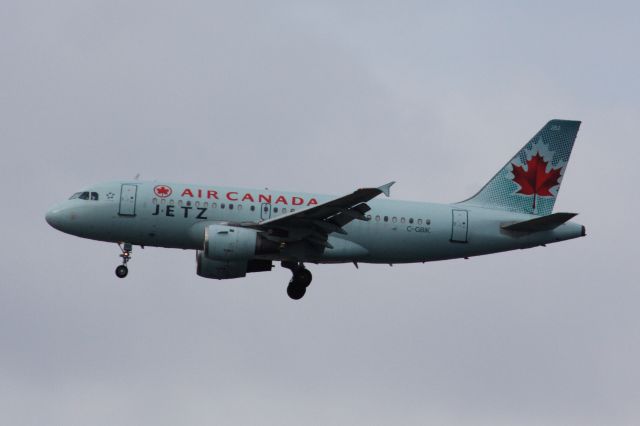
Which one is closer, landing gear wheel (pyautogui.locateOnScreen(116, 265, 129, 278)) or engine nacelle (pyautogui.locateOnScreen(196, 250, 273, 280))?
landing gear wheel (pyautogui.locateOnScreen(116, 265, 129, 278))

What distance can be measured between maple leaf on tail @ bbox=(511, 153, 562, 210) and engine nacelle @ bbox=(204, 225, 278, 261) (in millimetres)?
11385

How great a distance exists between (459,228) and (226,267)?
924 cm

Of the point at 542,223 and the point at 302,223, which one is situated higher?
the point at 542,223

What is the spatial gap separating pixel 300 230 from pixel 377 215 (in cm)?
346

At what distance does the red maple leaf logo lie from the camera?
5225cm

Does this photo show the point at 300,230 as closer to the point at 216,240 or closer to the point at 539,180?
the point at 216,240

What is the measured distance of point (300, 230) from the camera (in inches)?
2046

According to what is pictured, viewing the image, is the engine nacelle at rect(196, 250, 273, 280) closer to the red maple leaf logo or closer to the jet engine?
the jet engine

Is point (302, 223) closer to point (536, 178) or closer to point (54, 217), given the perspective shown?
point (54, 217)

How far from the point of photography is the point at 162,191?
5238 centimetres

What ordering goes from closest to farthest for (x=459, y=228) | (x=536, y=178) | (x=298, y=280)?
(x=459, y=228) → (x=298, y=280) → (x=536, y=178)

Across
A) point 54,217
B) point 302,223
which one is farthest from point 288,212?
point 54,217

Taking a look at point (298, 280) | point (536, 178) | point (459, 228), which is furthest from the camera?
point (536, 178)

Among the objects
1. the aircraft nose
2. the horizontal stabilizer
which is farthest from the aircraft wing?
the aircraft nose
